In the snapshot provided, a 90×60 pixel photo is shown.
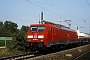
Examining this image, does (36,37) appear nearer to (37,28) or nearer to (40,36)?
(40,36)

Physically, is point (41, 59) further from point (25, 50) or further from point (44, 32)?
point (25, 50)

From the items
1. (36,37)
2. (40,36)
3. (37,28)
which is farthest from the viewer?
(37,28)

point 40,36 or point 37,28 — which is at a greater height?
point 37,28

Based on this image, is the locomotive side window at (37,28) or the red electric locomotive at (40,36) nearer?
the red electric locomotive at (40,36)

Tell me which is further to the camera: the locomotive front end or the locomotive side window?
the locomotive side window

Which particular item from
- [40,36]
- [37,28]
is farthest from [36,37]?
[37,28]

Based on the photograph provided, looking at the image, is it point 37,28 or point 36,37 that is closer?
point 36,37

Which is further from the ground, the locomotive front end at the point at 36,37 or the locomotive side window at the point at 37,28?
the locomotive side window at the point at 37,28

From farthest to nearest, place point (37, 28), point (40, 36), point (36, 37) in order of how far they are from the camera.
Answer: point (37, 28), point (36, 37), point (40, 36)

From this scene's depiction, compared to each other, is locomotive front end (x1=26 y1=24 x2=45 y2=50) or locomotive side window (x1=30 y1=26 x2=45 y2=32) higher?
locomotive side window (x1=30 y1=26 x2=45 y2=32)

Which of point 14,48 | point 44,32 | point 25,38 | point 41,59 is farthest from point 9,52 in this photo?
point 41,59

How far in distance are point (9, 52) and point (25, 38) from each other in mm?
2806

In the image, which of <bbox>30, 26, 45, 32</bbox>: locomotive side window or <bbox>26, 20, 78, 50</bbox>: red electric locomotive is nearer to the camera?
<bbox>26, 20, 78, 50</bbox>: red electric locomotive

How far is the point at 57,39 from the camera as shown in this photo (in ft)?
76.1
